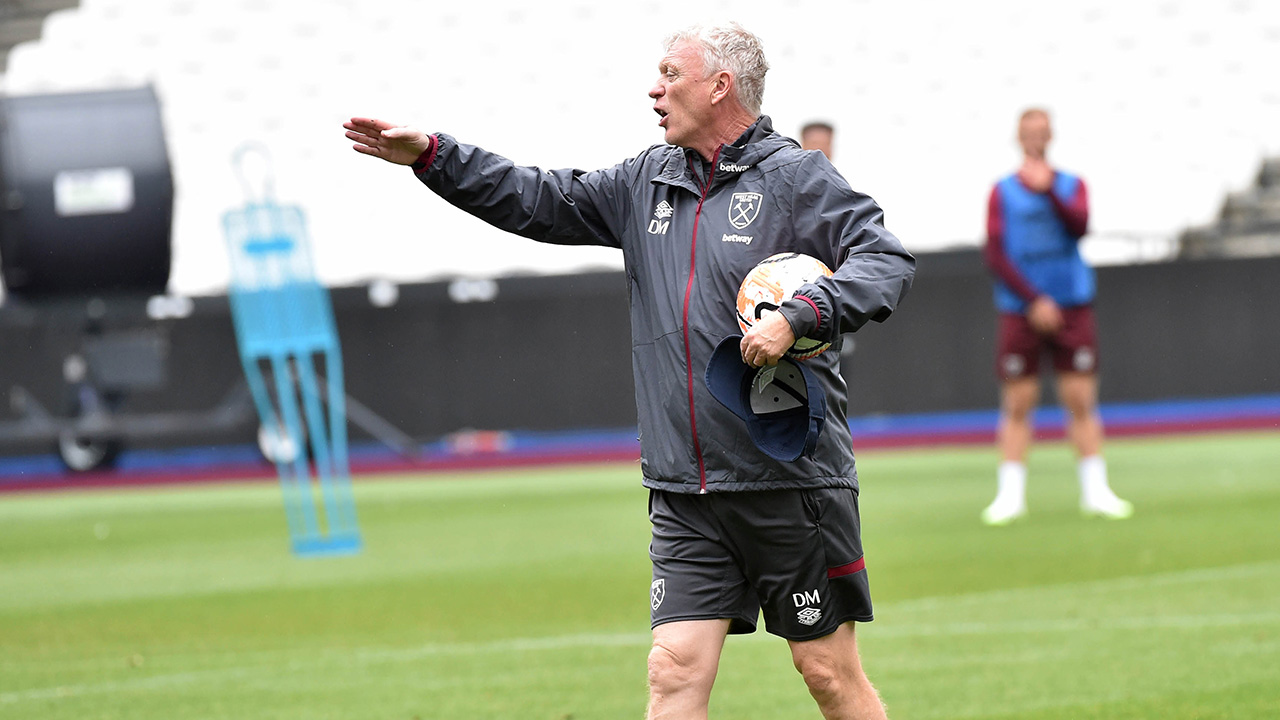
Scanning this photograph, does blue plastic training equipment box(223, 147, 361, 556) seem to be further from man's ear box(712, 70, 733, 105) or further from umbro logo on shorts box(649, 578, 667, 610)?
man's ear box(712, 70, 733, 105)

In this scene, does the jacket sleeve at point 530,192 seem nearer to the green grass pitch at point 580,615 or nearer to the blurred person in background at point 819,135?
the green grass pitch at point 580,615

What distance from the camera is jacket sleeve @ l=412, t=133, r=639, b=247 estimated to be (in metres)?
3.94

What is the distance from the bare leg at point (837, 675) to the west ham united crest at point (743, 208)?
0.98 metres

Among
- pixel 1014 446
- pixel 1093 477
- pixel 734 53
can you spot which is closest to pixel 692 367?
pixel 734 53

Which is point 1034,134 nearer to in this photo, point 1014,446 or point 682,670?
point 1014,446

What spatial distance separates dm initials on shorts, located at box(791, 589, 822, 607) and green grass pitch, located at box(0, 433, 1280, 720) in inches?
57.5

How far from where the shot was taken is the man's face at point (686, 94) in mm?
3711

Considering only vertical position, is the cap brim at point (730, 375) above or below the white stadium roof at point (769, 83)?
above

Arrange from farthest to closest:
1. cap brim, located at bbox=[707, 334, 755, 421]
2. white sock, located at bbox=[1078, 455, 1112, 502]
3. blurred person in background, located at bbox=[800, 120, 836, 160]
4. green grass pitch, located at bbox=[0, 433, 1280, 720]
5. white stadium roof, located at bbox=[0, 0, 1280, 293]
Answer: white stadium roof, located at bbox=[0, 0, 1280, 293], white sock, located at bbox=[1078, 455, 1112, 502], blurred person in background, located at bbox=[800, 120, 836, 160], green grass pitch, located at bbox=[0, 433, 1280, 720], cap brim, located at bbox=[707, 334, 755, 421]

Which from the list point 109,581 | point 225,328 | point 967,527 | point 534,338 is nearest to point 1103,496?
point 967,527

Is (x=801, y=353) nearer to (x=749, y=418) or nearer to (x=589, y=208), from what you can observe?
(x=749, y=418)

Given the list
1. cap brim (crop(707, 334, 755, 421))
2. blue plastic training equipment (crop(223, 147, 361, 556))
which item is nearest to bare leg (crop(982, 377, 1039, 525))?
blue plastic training equipment (crop(223, 147, 361, 556))

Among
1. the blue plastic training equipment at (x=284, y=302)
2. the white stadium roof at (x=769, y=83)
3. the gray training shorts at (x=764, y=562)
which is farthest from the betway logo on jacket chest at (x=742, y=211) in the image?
the white stadium roof at (x=769, y=83)

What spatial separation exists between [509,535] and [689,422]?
664 cm
